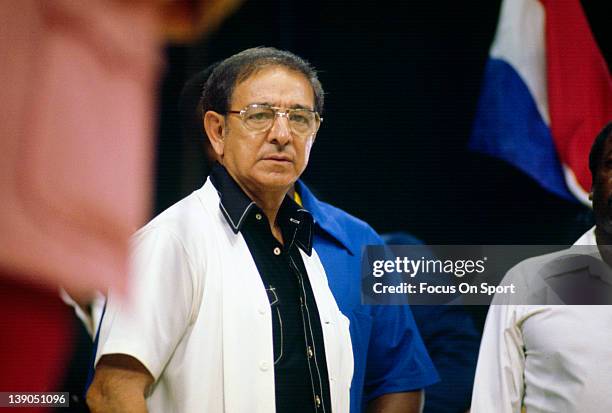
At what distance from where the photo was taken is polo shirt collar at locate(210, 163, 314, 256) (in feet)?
7.88

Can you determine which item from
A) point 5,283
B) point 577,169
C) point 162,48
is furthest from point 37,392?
point 577,169

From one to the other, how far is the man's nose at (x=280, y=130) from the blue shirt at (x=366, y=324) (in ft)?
0.78

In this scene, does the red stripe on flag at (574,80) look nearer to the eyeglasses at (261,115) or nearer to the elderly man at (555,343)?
the elderly man at (555,343)

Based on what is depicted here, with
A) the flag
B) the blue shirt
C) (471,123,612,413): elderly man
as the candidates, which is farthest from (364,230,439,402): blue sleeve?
the flag

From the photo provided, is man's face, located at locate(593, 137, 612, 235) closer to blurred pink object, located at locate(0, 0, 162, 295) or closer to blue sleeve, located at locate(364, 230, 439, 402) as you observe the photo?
blue sleeve, located at locate(364, 230, 439, 402)

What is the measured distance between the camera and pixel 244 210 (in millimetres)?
2395

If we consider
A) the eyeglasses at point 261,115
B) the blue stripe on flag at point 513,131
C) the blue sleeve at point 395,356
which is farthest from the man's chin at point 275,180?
the blue stripe on flag at point 513,131

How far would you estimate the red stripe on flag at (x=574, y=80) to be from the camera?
2.69 metres

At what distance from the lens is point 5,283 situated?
2.48m

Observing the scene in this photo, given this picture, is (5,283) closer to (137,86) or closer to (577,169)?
(137,86)

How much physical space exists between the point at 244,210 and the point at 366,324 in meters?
0.47

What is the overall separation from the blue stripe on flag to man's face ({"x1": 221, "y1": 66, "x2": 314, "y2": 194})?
572mm

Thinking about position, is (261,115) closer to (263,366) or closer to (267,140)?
(267,140)

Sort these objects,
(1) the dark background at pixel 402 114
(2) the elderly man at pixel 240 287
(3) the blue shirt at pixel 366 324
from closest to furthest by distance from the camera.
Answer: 1. (2) the elderly man at pixel 240 287
2. (3) the blue shirt at pixel 366 324
3. (1) the dark background at pixel 402 114
